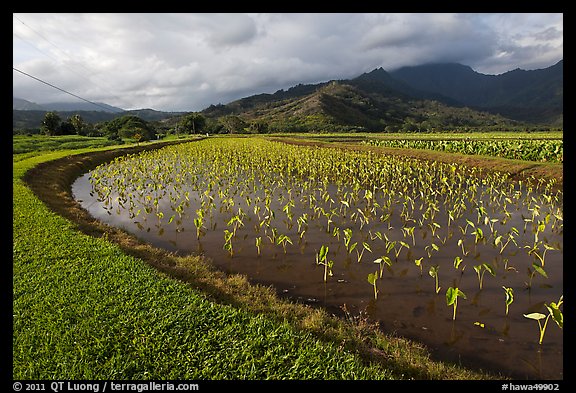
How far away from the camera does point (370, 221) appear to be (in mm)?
10008

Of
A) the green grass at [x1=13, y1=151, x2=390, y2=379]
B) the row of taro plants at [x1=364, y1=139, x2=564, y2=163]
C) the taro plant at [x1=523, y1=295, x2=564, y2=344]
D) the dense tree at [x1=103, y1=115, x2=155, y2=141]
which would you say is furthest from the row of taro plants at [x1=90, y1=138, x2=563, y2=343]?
the dense tree at [x1=103, y1=115, x2=155, y2=141]

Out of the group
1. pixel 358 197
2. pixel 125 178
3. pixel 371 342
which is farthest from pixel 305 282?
pixel 125 178

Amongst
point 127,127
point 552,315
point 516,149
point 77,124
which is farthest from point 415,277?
point 127,127

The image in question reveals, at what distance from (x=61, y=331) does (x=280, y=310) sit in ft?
10.2

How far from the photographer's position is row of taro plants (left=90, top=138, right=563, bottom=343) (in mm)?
6691

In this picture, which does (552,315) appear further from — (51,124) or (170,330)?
(51,124)

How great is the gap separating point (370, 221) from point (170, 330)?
7372 millimetres

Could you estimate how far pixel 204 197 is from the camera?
12.7 meters

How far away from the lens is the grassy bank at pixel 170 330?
3.54 metres

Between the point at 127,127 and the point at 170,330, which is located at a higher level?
the point at 127,127

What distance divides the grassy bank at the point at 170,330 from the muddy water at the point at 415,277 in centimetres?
65

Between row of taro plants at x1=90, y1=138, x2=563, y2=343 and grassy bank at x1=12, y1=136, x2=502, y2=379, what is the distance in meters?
1.24
